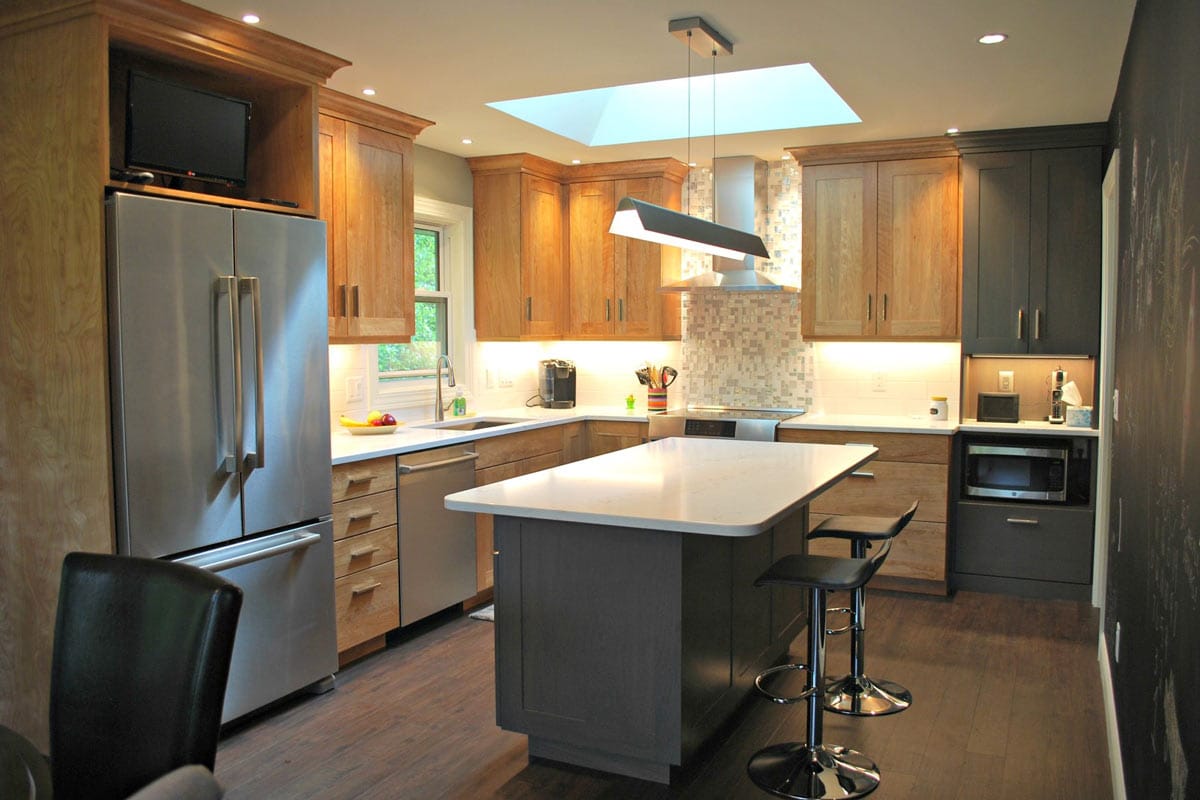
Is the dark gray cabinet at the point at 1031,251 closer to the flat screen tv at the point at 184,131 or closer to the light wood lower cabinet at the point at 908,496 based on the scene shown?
the light wood lower cabinet at the point at 908,496

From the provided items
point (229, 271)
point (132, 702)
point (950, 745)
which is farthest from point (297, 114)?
point (950, 745)

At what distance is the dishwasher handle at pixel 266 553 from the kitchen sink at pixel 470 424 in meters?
1.62

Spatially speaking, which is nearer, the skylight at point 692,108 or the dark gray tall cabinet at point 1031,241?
the skylight at point 692,108

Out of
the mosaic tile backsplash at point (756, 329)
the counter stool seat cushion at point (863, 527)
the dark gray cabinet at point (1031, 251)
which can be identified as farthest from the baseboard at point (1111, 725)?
the mosaic tile backsplash at point (756, 329)

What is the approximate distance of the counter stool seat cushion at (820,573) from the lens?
2732 millimetres

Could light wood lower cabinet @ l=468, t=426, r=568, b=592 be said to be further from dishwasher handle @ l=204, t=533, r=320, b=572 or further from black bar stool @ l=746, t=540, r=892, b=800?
black bar stool @ l=746, t=540, r=892, b=800

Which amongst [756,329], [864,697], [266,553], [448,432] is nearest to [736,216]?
[756,329]

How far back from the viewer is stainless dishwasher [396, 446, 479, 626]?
4.12 metres

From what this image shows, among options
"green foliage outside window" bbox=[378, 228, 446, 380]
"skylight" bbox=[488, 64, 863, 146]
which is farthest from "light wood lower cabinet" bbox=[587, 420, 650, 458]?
"skylight" bbox=[488, 64, 863, 146]

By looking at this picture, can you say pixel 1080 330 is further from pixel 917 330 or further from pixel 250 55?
pixel 250 55

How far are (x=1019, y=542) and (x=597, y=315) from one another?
2753 millimetres

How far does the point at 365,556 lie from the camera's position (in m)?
3.89

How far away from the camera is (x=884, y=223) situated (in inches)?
208

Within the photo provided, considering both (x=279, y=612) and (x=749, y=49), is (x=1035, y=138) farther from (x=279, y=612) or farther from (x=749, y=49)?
(x=279, y=612)
